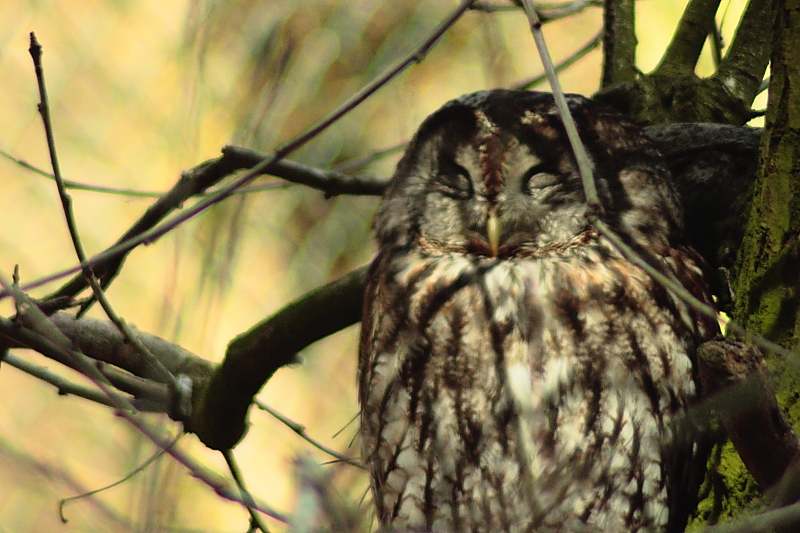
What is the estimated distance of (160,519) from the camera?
117 centimetres

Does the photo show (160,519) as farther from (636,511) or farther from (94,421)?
(94,421)

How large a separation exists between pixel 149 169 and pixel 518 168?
156 cm

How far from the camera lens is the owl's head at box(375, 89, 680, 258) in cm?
179

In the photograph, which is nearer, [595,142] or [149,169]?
[595,142]

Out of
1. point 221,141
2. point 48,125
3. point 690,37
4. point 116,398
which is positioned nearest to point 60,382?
point 116,398

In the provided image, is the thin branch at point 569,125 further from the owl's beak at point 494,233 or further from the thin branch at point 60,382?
A: the thin branch at point 60,382

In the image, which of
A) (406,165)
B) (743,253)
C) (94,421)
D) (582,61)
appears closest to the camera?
(743,253)

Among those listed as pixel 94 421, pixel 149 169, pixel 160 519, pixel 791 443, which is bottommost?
pixel 791 443

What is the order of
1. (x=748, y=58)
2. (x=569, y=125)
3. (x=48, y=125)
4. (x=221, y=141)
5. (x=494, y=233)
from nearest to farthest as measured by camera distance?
(x=569, y=125) < (x=48, y=125) < (x=494, y=233) < (x=748, y=58) < (x=221, y=141)

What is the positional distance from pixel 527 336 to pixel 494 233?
0.87 ft

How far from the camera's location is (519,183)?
1875 mm

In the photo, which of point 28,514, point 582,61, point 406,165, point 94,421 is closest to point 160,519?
point 406,165

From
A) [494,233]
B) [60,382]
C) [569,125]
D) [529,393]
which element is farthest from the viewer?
[60,382]

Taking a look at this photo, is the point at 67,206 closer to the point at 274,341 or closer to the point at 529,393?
the point at 274,341
